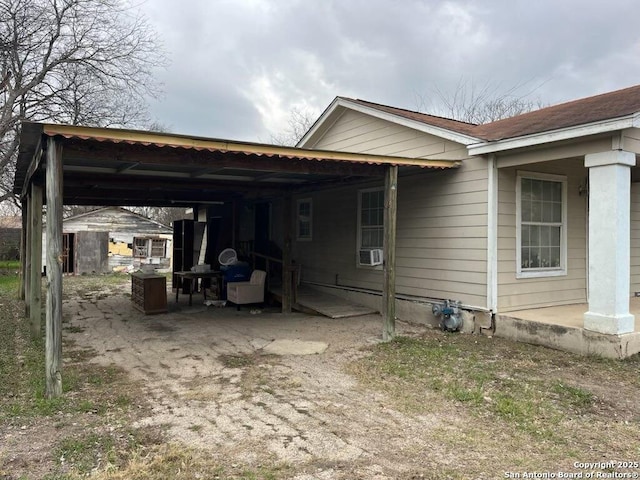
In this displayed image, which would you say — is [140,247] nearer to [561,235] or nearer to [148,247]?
[148,247]

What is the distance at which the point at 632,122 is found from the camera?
16.8ft

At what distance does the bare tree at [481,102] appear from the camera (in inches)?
995

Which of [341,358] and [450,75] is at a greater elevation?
[450,75]

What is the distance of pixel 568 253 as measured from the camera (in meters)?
7.86

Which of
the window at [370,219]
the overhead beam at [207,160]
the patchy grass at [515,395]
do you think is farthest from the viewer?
the window at [370,219]

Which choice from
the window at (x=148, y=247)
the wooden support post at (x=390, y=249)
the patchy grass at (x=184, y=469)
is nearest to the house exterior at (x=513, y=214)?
the wooden support post at (x=390, y=249)

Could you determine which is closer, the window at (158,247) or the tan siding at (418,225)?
the tan siding at (418,225)

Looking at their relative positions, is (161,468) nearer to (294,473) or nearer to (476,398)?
(294,473)

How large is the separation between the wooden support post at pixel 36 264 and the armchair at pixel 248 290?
353 cm

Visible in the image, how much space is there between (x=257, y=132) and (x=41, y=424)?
1245 inches

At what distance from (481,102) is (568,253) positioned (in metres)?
20.6

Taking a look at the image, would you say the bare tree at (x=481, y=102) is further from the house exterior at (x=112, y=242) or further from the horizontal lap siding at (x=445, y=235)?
the horizontal lap siding at (x=445, y=235)

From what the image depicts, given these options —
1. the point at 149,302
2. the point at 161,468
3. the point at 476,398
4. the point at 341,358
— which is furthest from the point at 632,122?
the point at 149,302

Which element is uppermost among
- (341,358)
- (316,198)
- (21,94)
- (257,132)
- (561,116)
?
(257,132)
